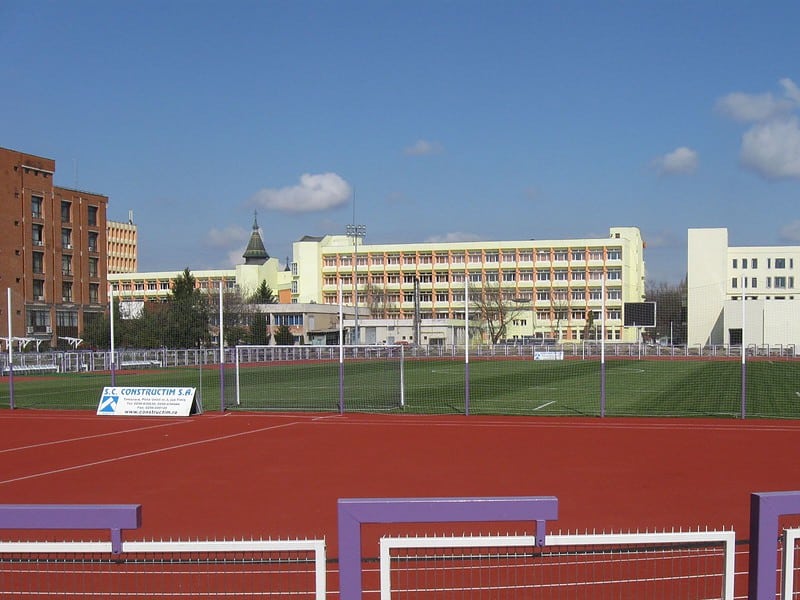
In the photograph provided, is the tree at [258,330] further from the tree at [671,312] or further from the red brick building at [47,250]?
the tree at [671,312]

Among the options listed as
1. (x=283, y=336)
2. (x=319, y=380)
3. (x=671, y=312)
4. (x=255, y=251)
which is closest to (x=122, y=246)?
(x=255, y=251)

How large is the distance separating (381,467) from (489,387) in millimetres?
20626

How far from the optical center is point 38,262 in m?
75.3

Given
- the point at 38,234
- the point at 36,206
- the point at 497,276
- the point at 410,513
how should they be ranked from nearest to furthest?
the point at 410,513, the point at 36,206, the point at 38,234, the point at 497,276

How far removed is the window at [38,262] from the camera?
245ft

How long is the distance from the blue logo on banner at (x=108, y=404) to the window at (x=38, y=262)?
179 feet

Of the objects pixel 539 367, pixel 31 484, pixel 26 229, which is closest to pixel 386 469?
pixel 31 484

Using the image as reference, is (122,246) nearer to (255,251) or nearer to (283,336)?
(255,251)

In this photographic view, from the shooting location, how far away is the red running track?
36.8 feet

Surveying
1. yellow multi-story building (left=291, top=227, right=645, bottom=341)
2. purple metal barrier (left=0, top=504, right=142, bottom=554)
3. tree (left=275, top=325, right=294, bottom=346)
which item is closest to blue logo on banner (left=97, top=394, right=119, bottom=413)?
purple metal barrier (left=0, top=504, right=142, bottom=554)

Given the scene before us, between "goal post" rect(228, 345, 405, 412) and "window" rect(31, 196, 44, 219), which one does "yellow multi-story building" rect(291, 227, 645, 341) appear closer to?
"window" rect(31, 196, 44, 219)

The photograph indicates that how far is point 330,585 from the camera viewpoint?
22.0 feet

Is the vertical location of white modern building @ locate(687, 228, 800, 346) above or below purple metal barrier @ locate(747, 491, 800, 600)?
above

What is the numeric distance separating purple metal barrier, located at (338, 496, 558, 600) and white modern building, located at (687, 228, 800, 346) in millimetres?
29546
